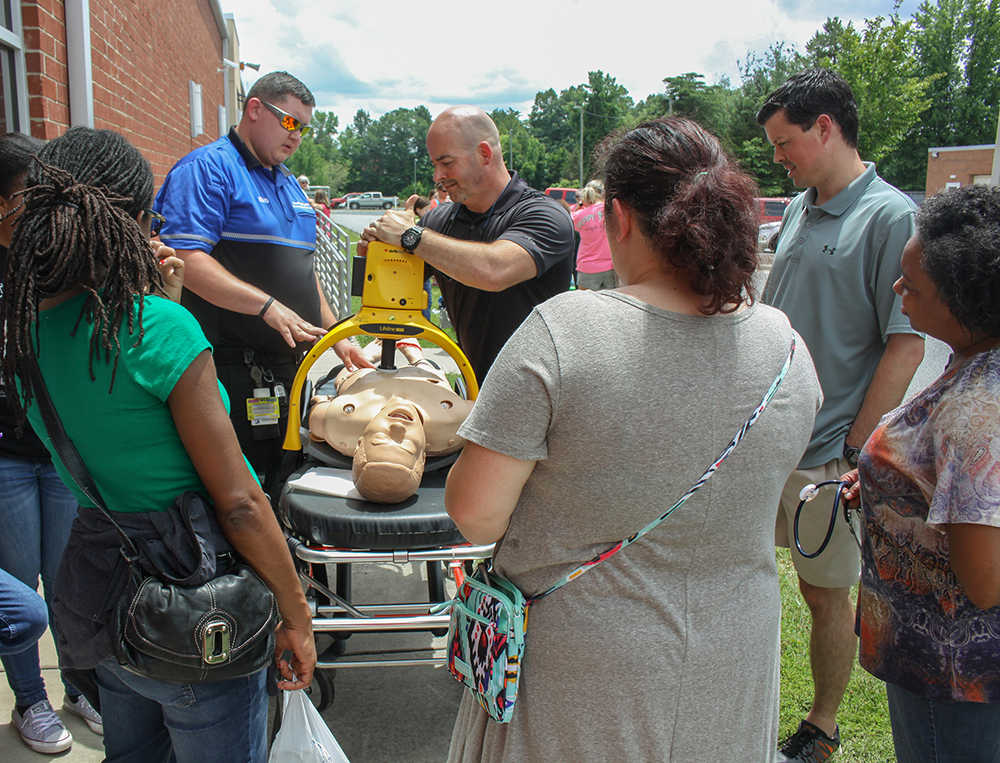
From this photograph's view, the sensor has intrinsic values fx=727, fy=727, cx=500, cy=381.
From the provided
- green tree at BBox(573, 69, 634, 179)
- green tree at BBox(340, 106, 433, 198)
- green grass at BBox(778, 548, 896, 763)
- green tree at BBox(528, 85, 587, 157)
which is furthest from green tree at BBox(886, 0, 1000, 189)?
green tree at BBox(340, 106, 433, 198)

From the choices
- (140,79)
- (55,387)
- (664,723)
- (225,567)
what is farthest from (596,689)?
(140,79)

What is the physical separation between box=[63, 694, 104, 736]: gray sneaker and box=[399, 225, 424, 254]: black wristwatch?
2045 millimetres

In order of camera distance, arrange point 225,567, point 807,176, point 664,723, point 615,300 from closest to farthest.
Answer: point 615,300
point 664,723
point 225,567
point 807,176

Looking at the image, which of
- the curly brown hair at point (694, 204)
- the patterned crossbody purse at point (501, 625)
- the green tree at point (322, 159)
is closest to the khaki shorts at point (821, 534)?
the patterned crossbody purse at point (501, 625)

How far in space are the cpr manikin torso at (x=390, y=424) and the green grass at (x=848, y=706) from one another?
1756mm

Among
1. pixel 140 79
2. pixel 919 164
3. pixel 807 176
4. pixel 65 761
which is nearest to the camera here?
pixel 65 761

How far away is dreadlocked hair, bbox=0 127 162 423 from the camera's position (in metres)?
1.36

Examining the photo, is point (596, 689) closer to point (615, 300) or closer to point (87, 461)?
point (615, 300)

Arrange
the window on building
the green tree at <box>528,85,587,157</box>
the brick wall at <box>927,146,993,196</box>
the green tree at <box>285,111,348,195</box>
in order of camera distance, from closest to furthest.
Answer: the window on building < the brick wall at <box>927,146,993,196</box> < the green tree at <box>285,111,348,195</box> < the green tree at <box>528,85,587,157</box>

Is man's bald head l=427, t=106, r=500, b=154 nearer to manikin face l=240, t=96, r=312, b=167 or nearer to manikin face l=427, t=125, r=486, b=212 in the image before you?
manikin face l=427, t=125, r=486, b=212

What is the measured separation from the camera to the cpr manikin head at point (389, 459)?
2.32 metres

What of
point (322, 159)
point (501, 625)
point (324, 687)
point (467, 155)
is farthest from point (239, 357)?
point (322, 159)

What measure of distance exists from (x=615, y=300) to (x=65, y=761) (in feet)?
8.49

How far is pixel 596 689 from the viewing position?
139 centimetres
